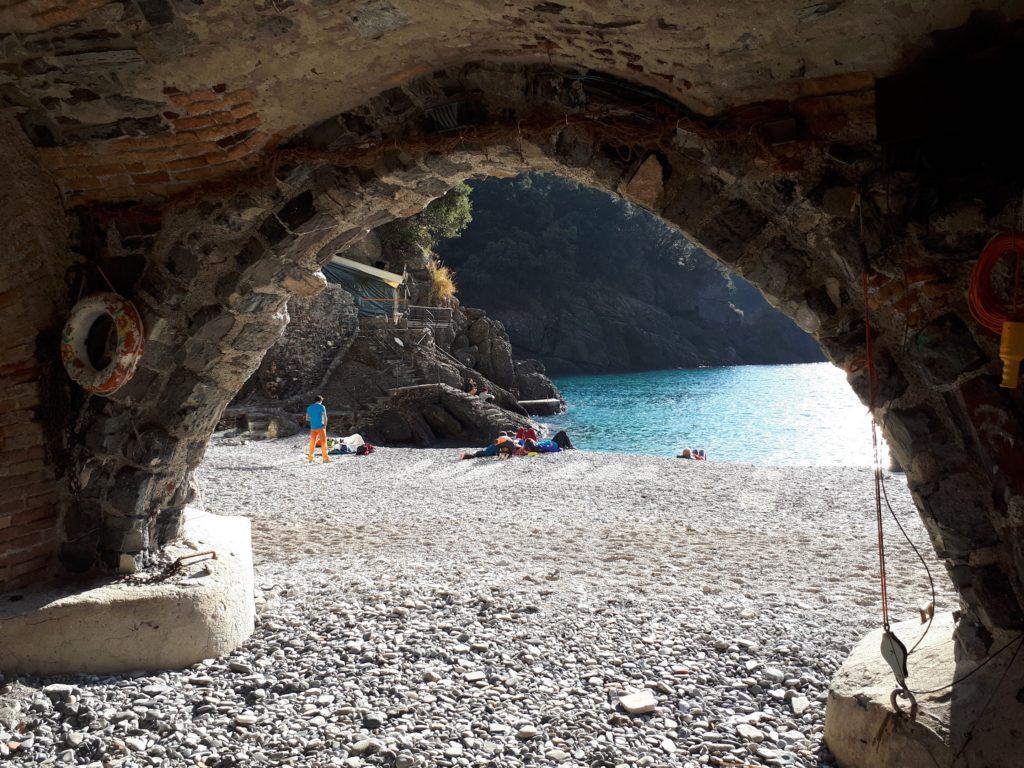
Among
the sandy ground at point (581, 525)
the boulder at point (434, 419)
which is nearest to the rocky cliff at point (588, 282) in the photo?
the boulder at point (434, 419)

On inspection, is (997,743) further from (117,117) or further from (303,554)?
(303,554)

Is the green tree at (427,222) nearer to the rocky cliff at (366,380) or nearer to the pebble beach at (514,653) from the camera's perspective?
the rocky cliff at (366,380)

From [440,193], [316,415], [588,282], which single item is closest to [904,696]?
[440,193]

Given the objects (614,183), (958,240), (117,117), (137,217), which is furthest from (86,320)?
(958,240)

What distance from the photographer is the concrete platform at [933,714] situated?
2.31m

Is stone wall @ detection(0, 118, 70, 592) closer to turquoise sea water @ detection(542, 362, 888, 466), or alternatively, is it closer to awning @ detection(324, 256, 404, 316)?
awning @ detection(324, 256, 404, 316)

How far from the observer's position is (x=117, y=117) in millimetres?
3230

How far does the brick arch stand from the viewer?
2328mm

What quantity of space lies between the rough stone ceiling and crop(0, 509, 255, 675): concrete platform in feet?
6.57

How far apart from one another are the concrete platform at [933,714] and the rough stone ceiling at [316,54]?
6.59 feet

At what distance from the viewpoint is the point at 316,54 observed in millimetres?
2922

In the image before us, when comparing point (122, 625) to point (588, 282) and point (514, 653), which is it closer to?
point (514, 653)

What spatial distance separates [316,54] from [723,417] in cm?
2801

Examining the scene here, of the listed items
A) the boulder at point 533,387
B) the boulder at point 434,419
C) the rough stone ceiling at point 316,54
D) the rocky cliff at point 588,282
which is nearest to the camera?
the rough stone ceiling at point 316,54
